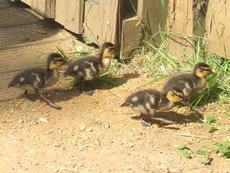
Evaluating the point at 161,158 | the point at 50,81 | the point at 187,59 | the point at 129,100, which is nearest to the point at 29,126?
the point at 50,81

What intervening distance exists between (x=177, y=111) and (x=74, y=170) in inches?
71.7

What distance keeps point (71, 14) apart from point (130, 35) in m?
1.27

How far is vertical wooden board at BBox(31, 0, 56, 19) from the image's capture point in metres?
7.93

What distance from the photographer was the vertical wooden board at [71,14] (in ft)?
24.1

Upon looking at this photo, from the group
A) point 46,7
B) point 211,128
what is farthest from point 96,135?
point 46,7

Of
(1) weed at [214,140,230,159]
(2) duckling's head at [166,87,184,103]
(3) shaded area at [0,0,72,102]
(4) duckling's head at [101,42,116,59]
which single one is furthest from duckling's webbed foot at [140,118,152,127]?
(3) shaded area at [0,0,72,102]

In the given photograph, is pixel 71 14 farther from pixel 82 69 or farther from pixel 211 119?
pixel 211 119

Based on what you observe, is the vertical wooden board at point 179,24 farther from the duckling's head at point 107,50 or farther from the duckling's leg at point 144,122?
the duckling's leg at point 144,122

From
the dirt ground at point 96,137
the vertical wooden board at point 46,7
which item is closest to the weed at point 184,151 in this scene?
the dirt ground at point 96,137

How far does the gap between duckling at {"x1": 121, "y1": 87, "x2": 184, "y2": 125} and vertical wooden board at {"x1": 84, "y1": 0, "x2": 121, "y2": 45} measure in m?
1.46

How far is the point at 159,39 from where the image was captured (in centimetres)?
692

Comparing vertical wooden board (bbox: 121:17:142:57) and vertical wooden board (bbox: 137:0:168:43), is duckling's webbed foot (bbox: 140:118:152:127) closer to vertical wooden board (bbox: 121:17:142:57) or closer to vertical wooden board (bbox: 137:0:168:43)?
vertical wooden board (bbox: 121:17:142:57)

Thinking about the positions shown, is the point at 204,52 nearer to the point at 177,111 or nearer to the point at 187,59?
the point at 187,59

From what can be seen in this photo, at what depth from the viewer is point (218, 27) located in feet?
20.7
